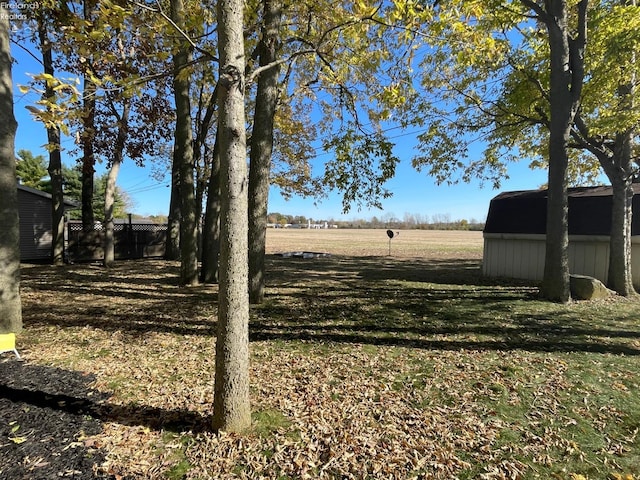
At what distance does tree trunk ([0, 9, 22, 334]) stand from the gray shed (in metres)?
13.2

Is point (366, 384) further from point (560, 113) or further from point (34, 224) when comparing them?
point (34, 224)

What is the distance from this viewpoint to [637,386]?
381 centimetres

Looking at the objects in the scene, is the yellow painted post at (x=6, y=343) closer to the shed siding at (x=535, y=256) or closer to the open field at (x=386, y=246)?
the shed siding at (x=535, y=256)

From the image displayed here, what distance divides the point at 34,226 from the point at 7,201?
14398 mm

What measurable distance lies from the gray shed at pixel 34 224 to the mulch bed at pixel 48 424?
50.1 ft

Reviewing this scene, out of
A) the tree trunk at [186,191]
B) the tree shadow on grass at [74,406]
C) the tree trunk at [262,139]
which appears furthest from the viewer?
the tree trunk at [186,191]

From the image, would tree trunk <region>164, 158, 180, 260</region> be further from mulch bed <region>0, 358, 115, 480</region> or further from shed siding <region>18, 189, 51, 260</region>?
mulch bed <region>0, 358, 115, 480</region>

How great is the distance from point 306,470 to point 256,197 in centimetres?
521

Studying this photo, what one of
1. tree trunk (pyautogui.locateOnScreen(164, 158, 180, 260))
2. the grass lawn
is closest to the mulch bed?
the grass lawn

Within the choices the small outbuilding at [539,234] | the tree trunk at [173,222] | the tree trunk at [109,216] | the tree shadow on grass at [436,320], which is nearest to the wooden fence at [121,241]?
the tree trunk at [173,222]

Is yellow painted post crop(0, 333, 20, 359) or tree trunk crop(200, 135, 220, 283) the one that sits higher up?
tree trunk crop(200, 135, 220, 283)

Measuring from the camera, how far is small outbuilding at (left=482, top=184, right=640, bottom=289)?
10.1m

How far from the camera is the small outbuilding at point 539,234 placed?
10117 millimetres

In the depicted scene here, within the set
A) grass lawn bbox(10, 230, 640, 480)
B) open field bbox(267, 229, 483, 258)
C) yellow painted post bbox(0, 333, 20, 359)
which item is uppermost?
open field bbox(267, 229, 483, 258)
